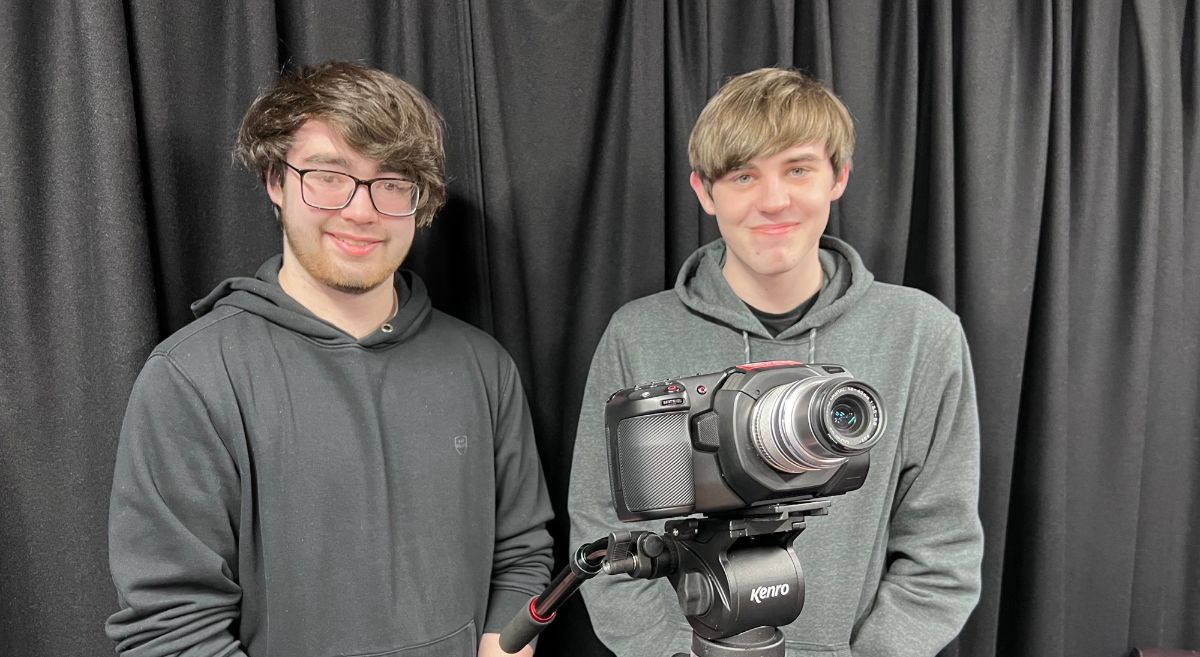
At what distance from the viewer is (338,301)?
1247 mm

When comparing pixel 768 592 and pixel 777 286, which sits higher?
pixel 777 286

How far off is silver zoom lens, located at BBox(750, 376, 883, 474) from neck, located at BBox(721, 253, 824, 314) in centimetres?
59

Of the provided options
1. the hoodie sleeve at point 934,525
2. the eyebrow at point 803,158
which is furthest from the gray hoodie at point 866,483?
the eyebrow at point 803,158

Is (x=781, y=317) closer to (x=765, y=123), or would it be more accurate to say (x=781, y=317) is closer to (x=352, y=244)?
(x=765, y=123)

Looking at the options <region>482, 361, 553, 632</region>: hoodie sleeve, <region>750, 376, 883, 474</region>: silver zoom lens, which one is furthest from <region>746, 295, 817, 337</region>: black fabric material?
<region>750, 376, 883, 474</region>: silver zoom lens

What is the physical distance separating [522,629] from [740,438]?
0.33m

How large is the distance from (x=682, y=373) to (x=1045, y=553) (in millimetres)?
1011

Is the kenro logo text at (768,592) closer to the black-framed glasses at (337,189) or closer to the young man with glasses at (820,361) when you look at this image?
the young man with glasses at (820,361)

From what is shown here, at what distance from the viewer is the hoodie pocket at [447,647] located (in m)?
1.19

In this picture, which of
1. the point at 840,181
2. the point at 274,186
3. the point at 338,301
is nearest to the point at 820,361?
the point at 840,181

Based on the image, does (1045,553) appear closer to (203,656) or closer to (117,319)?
(203,656)

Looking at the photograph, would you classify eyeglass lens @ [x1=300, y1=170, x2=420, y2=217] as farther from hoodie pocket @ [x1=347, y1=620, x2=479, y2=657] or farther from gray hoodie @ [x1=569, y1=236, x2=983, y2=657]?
hoodie pocket @ [x1=347, y1=620, x2=479, y2=657]

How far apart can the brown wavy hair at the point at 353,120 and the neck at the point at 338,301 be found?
16 centimetres

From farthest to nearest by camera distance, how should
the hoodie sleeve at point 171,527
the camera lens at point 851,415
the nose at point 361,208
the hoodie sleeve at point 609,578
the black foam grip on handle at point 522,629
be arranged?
the hoodie sleeve at point 609,578
the nose at point 361,208
the hoodie sleeve at point 171,527
the black foam grip on handle at point 522,629
the camera lens at point 851,415
